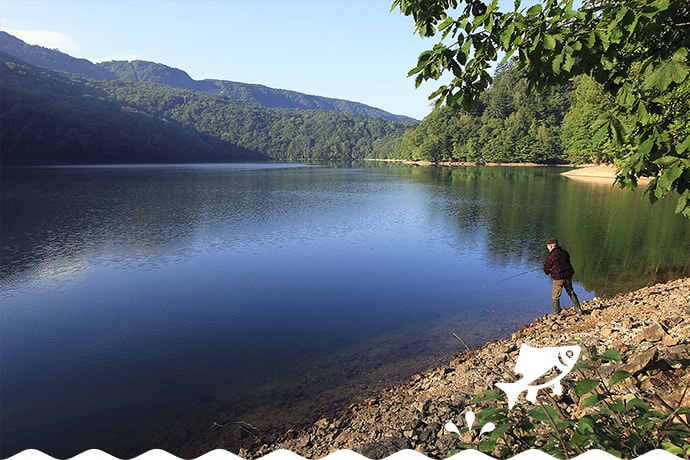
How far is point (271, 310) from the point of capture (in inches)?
575

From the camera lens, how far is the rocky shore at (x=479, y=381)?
5.33m

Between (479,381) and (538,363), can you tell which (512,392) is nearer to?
(538,363)

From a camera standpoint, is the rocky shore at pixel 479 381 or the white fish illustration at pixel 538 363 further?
the rocky shore at pixel 479 381

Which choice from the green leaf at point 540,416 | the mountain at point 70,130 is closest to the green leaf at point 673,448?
the green leaf at point 540,416

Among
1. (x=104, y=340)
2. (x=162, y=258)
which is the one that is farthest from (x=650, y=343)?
(x=162, y=258)

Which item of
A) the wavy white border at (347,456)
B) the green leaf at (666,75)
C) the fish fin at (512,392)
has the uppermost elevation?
the green leaf at (666,75)

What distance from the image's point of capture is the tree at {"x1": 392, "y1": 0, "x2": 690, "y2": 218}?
3.41 m

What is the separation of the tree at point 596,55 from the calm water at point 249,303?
6.97m

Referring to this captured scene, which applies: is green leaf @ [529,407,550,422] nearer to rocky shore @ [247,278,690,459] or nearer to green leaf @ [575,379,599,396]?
green leaf @ [575,379,599,396]

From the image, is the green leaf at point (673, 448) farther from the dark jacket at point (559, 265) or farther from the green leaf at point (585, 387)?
the dark jacket at point (559, 265)

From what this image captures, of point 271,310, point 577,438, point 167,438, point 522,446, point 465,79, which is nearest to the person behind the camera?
point 577,438

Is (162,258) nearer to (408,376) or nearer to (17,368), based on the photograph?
(17,368)

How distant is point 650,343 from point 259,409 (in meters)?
7.18

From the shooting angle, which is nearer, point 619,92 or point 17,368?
point 619,92
